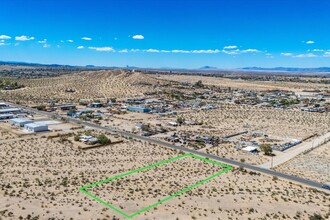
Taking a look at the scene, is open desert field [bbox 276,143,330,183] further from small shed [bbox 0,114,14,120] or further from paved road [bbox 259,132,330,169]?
small shed [bbox 0,114,14,120]

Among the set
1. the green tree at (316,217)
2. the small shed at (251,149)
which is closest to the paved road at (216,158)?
the small shed at (251,149)

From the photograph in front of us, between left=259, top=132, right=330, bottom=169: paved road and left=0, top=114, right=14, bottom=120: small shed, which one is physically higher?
left=0, top=114, right=14, bottom=120: small shed

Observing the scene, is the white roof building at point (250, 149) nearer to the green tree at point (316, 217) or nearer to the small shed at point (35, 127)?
the green tree at point (316, 217)

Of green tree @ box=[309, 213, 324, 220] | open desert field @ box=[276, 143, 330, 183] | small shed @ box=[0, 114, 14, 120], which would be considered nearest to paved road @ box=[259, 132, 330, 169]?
open desert field @ box=[276, 143, 330, 183]

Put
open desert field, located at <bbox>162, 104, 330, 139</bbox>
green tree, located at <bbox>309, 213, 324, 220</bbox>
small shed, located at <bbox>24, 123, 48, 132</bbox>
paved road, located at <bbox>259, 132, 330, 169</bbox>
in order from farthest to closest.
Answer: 1. open desert field, located at <bbox>162, 104, 330, 139</bbox>
2. small shed, located at <bbox>24, 123, 48, 132</bbox>
3. paved road, located at <bbox>259, 132, 330, 169</bbox>
4. green tree, located at <bbox>309, 213, 324, 220</bbox>

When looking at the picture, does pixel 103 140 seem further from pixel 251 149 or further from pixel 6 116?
pixel 6 116

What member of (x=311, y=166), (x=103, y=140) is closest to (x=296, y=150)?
(x=311, y=166)

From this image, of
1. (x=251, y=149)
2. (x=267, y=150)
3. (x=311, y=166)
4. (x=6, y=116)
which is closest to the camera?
(x=311, y=166)
